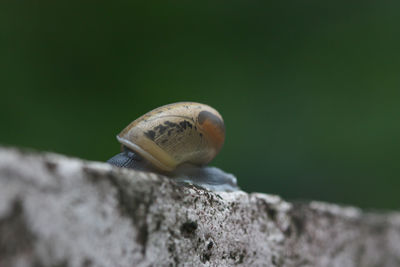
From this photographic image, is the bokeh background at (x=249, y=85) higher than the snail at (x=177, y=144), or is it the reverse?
the bokeh background at (x=249, y=85)

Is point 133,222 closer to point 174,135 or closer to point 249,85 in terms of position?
point 174,135

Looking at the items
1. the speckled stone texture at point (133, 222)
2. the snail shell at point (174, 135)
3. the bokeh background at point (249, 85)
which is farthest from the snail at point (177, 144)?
the bokeh background at point (249, 85)

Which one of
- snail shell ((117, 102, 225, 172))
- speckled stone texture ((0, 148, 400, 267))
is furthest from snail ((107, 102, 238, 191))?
speckled stone texture ((0, 148, 400, 267))

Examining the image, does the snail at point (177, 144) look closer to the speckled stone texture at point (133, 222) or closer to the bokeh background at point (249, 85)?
the speckled stone texture at point (133, 222)

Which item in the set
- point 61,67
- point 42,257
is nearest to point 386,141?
point 61,67

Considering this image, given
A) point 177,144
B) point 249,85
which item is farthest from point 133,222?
point 249,85

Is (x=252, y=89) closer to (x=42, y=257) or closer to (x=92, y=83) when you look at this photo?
(x=92, y=83)

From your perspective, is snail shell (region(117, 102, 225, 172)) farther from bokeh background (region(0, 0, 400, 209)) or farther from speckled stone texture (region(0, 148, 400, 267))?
bokeh background (region(0, 0, 400, 209))
